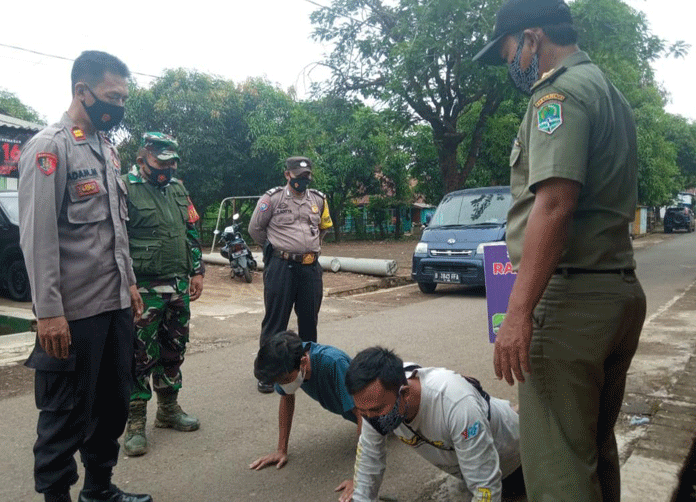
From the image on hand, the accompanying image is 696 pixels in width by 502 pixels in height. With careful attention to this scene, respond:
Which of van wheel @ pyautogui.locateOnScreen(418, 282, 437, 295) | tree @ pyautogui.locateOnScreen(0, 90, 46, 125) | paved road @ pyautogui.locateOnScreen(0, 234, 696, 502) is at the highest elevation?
tree @ pyautogui.locateOnScreen(0, 90, 46, 125)

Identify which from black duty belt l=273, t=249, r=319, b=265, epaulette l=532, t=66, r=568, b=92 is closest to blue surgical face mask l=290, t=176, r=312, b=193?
black duty belt l=273, t=249, r=319, b=265

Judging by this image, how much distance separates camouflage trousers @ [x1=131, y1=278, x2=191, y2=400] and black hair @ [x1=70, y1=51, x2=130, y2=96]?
1.44 m

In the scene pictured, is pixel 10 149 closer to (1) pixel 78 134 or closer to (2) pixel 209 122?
(2) pixel 209 122

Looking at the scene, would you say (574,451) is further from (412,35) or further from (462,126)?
(462,126)

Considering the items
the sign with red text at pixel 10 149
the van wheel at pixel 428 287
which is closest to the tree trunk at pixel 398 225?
the van wheel at pixel 428 287

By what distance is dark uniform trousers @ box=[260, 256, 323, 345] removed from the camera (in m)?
5.05

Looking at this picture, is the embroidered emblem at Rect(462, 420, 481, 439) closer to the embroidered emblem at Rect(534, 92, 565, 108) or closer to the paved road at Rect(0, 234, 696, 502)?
the paved road at Rect(0, 234, 696, 502)

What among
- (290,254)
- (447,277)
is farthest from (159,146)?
(447,277)

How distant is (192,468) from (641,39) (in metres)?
16.0

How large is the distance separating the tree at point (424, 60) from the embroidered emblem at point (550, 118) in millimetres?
13107

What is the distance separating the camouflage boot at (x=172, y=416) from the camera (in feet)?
13.7

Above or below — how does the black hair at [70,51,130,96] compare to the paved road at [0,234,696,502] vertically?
above

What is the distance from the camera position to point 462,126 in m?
21.2

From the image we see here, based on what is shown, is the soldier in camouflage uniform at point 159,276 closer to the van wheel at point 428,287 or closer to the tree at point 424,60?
the van wheel at point 428,287
